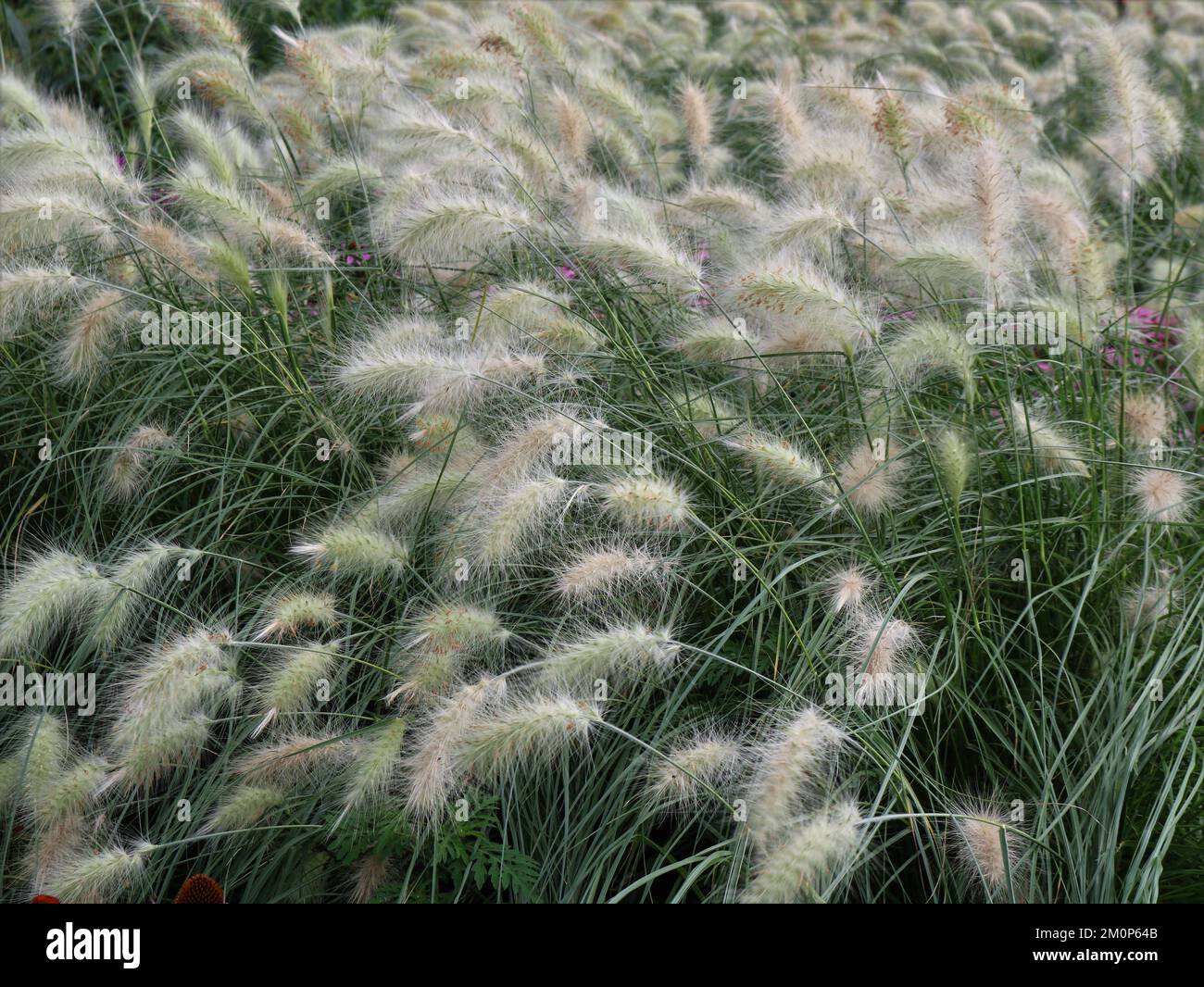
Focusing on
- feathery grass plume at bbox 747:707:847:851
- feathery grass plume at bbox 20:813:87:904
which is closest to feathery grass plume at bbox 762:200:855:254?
feathery grass plume at bbox 747:707:847:851

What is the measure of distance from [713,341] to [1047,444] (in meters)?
0.92

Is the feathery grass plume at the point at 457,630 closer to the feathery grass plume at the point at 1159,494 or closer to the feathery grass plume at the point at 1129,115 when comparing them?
the feathery grass plume at the point at 1159,494

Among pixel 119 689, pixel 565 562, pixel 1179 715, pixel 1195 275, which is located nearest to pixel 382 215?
pixel 565 562

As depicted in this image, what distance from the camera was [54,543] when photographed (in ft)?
10.8

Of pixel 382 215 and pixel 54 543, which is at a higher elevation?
pixel 382 215

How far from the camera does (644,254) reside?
9.88 feet

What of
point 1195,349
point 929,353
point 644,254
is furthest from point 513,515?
point 1195,349

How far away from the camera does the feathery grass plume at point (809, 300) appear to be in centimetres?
276

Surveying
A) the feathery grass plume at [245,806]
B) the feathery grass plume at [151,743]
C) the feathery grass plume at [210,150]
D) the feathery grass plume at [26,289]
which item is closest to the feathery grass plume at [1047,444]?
the feathery grass plume at [245,806]

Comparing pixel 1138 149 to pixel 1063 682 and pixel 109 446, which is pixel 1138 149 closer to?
pixel 1063 682

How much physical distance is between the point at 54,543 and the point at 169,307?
762mm

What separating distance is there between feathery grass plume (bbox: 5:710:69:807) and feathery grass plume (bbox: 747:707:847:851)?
1.50m
